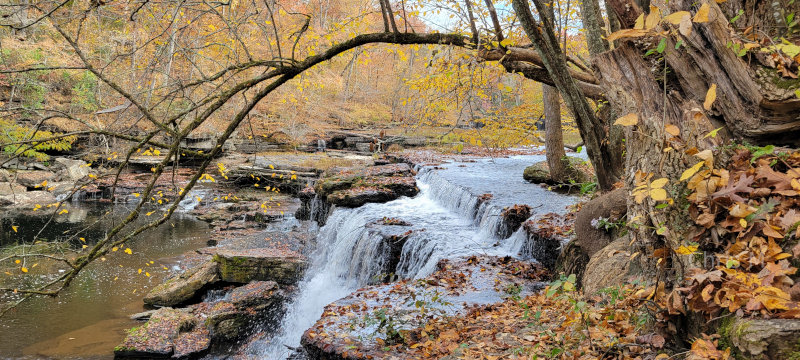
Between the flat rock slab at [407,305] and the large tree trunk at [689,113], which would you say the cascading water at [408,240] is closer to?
the flat rock slab at [407,305]

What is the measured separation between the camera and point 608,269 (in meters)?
4.69

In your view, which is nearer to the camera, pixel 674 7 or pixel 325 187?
pixel 674 7

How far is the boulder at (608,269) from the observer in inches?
173

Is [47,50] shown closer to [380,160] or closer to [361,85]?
[380,160]

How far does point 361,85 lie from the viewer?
33156mm

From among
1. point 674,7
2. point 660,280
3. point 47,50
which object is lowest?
point 660,280

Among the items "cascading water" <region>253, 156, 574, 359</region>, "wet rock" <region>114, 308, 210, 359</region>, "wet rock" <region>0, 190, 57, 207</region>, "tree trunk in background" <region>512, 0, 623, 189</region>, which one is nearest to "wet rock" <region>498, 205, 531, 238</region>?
"cascading water" <region>253, 156, 574, 359</region>

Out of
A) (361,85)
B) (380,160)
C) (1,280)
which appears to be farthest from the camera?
(361,85)

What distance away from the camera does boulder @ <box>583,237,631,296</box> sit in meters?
4.38

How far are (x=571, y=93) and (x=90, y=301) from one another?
30.0 feet

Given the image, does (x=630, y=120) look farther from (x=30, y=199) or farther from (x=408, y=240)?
(x=30, y=199)

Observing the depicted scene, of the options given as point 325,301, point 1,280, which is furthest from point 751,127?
point 1,280

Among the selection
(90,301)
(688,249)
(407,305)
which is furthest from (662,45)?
(90,301)

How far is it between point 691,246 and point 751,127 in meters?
1.02
